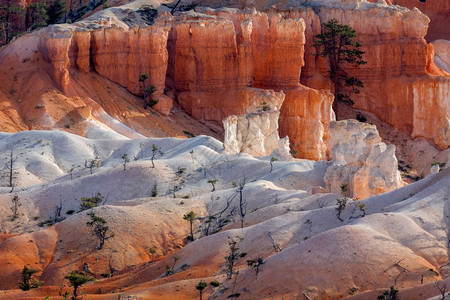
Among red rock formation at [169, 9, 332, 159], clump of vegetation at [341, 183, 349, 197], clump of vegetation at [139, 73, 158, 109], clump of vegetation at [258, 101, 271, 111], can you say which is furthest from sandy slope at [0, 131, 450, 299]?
red rock formation at [169, 9, 332, 159]

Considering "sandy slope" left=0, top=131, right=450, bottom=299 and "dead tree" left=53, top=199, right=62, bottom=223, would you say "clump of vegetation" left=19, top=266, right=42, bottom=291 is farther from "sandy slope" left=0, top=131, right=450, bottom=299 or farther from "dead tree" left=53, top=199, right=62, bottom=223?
"dead tree" left=53, top=199, right=62, bottom=223

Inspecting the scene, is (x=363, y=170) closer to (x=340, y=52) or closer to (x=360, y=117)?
(x=340, y=52)

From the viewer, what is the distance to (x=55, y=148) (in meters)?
71.0

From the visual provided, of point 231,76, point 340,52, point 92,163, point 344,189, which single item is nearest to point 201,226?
point 344,189

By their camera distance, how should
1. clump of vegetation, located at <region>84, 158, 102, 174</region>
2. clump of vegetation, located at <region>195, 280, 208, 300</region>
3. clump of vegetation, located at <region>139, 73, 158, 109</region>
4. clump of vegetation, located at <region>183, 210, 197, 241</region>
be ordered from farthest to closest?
clump of vegetation, located at <region>139, 73, 158, 109</region> < clump of vegetation, located at <region>84, 158, 102, 174</region> < clump of vegetation, located at <region>183, 210, 197, 241</region> < clump of vegetation, located at <region>195, 280, 208, 300</region>

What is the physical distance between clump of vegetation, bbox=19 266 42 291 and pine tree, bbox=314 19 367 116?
52338 mm

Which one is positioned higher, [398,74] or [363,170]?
[363,170]

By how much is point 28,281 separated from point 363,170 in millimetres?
20722

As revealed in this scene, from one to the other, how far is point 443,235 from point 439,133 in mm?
54698

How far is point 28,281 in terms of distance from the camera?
152ft

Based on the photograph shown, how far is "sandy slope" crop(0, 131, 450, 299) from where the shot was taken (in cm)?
3994

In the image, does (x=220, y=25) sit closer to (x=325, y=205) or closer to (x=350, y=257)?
(x=325, y=205)

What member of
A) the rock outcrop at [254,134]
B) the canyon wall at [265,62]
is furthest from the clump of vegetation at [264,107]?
the rock outcrop at [254,134]

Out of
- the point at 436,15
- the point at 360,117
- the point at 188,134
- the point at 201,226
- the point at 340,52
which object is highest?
the point at 436,15
